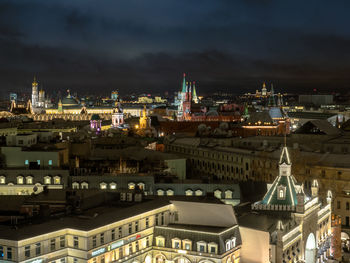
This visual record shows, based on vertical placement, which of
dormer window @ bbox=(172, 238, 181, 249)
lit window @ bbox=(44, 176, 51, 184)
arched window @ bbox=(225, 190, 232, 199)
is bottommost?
dormer window @ bbox=(172, 238, 181, 249)

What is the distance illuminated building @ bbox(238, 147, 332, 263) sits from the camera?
51719 mm

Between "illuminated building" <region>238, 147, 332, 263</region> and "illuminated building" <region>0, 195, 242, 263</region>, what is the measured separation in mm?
1686

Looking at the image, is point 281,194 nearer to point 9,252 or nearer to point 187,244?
point 187,244

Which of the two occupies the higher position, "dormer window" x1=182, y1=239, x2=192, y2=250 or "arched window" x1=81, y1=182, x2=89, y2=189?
"arched window" x1=81, y1=182, x2=89, y2=189

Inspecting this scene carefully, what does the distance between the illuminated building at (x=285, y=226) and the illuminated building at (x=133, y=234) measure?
66.4 inches

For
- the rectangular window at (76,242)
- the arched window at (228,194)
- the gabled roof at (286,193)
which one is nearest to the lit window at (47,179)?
the arched window at (228,194)

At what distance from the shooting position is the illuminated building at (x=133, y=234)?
4356 cm

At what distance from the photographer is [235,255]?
52.0m

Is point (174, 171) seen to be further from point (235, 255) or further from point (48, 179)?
point (235, 255)

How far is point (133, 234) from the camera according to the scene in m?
50.2

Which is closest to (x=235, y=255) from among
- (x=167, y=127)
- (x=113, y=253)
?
(x=113, y=253)

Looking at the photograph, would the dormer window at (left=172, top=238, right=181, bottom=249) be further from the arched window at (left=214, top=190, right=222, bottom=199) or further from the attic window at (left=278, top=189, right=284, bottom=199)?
the arched window at (left=214, top=190, right=222, bottom=199)

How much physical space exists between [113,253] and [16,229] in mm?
8390

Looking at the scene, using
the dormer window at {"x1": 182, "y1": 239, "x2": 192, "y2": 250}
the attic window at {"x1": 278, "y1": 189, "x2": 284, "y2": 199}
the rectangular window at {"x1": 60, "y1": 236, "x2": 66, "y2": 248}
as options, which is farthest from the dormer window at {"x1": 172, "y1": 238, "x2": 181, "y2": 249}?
the attic window at {"x1": 278, "y1": 189, "x2": 284, "y2": 199}
